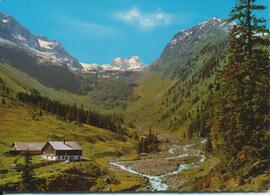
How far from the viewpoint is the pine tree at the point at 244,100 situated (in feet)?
52.0

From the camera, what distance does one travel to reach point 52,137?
57.8 ft

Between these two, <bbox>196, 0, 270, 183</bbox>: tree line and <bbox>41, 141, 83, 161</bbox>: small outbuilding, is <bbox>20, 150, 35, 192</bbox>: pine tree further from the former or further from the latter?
<bbox>196, 0, 270, 183</bbox>: tree line

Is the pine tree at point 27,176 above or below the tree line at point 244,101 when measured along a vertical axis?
below

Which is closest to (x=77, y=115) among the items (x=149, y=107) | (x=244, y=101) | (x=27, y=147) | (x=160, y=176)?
(x=27, y=147)

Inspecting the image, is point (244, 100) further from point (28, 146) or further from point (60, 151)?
point (28, 146)

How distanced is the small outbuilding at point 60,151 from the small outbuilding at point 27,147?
0.21 meters

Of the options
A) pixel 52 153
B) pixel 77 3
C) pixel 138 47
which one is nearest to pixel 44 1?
pixel 77 3

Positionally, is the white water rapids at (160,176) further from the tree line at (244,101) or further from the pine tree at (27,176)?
the pine tree at (27,176)

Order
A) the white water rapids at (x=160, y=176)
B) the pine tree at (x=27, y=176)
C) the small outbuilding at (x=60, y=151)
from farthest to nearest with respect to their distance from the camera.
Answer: the small outbuilding at (x=60, y=151), the white water rapids at (x=160, y=176), the pine tree at (x=27, y=176)

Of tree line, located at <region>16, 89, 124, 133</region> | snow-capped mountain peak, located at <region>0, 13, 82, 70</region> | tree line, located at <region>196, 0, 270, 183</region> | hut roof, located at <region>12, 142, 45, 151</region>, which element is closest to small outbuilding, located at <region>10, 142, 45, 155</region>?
hut roof, located at <region>12, 142, 45, 151</region>

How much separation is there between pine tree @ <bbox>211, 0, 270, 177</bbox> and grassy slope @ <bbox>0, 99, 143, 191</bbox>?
3962mm

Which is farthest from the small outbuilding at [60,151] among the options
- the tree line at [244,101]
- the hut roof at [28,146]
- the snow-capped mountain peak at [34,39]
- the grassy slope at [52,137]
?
the tree line at [244,101]

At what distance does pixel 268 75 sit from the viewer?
53.9ft

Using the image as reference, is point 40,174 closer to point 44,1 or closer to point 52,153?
point 52,153
